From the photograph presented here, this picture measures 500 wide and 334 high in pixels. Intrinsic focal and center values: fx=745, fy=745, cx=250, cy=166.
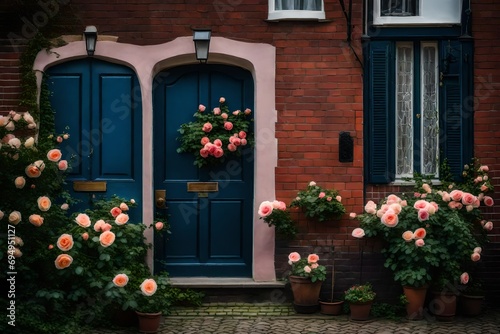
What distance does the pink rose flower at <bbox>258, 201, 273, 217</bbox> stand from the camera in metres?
8.10

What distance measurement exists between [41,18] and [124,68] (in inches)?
42.3

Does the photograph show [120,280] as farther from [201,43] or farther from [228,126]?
[201,43]

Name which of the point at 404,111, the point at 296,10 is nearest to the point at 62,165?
the point at 296,10

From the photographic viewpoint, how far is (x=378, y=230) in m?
8.16

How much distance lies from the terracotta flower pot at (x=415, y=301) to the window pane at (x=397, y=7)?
123 inches

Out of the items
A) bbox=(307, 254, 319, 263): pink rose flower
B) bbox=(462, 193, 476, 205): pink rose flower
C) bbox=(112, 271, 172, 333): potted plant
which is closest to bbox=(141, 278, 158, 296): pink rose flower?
bbox=(112, 271, 172, 333): potted plant

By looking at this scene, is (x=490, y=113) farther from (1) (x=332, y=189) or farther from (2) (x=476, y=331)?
(2) (x=476, y=331)

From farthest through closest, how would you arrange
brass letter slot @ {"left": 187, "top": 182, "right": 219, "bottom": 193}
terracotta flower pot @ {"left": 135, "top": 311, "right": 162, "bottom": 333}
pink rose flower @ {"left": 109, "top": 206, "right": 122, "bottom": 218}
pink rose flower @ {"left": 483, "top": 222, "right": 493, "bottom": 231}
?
1. brass letter slot @ {"left": 187, "top": 182, "right": 219, "bottom": 193}
2. pink rose flower @ {"left": 483, "top": 222, "right": 493, "bottom": 231}
3. pink rose flower @ {"left": 109, "top": 206, "right": 122, "bottom": 218}
4. terracotta flower pot @ {"left": 135, "top": 311, "right": 162, "bottom": 333}

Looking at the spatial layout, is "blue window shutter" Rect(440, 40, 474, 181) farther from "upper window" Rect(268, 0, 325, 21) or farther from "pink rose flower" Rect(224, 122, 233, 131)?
"pink rose flower" Rect(224, 122, 233, 131)

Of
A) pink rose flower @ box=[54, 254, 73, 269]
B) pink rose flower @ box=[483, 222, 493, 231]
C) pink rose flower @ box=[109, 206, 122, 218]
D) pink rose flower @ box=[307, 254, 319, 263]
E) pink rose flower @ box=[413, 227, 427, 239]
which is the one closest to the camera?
pink rose flower @ box=[54, 254, 73, 269]

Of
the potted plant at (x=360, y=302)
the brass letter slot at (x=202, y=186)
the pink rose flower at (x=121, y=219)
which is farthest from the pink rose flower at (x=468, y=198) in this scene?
the pink rose flower at (x=121, y=219)

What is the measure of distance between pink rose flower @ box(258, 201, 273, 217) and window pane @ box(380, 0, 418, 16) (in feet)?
8.51

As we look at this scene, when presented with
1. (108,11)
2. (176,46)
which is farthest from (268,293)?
(108,11)

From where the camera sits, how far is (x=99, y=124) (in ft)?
28.2
